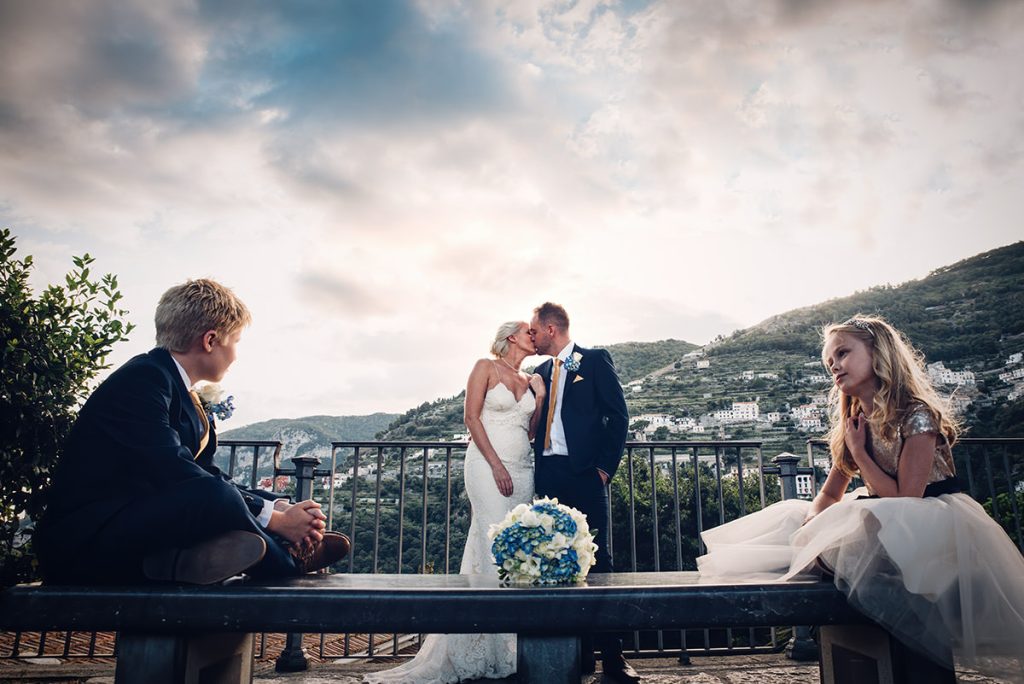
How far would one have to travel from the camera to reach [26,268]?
3381mm

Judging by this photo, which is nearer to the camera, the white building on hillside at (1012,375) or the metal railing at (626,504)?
the metal railing at (626,504)

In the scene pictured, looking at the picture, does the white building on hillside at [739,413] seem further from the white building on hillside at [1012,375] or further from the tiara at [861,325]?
the tiara at [861,325]

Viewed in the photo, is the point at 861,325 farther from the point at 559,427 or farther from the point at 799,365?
the point at 799,365

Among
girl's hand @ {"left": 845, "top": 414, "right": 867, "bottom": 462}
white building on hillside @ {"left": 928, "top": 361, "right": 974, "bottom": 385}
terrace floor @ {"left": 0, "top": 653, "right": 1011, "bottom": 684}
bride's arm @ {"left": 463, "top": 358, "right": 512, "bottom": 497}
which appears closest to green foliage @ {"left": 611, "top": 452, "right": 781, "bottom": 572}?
terrace floor @ {"left": 0, "top": 653, "right": 1011, "bottom": 684}

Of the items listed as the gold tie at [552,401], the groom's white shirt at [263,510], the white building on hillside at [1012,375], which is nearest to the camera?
the groom's white shirt at [263,510]

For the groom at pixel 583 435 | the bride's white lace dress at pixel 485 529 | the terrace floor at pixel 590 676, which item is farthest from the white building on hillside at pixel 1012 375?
the bride's white lace dress at pixel 485 529

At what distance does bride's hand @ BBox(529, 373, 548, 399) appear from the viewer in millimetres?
4535

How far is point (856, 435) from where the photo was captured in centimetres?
255

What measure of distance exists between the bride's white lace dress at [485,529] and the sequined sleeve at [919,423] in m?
2.55

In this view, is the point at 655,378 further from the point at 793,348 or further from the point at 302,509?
the point at 302,509

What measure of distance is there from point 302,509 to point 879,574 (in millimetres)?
2032

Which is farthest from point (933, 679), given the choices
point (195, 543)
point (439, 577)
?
point (195, 543)

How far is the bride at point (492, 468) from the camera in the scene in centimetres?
381

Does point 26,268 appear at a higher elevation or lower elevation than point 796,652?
higher
